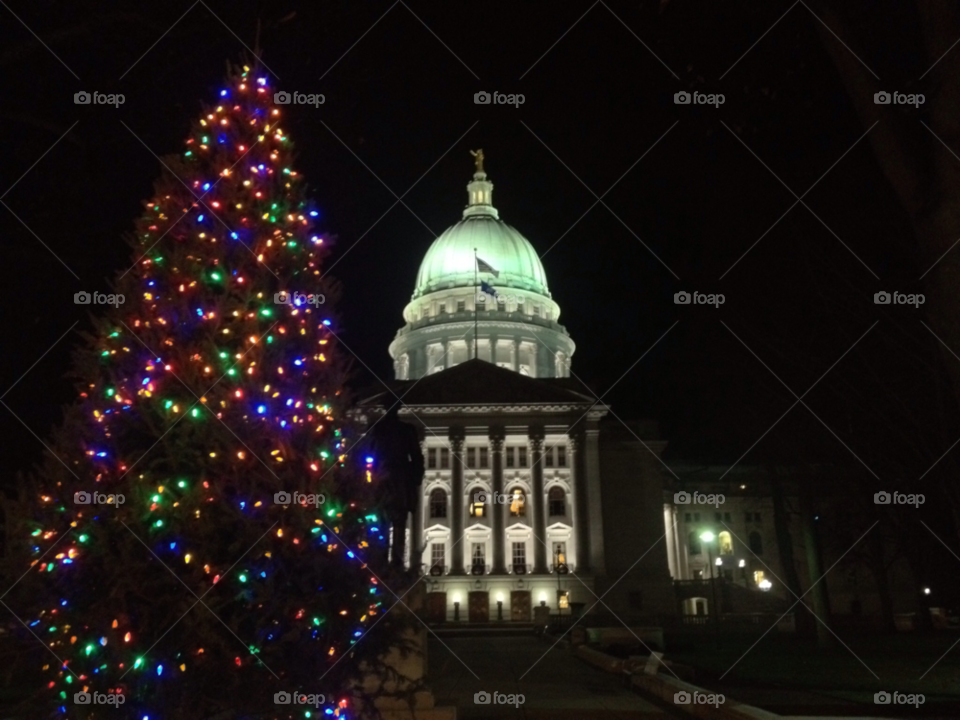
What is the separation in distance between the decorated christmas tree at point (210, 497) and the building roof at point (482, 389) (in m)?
67.2

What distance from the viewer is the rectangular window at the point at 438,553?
2889 inches

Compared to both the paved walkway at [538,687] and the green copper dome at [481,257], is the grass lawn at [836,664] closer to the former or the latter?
the paved walkway at [538,687]

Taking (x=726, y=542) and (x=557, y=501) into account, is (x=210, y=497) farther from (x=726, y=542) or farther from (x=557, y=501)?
(x=726, y=542)

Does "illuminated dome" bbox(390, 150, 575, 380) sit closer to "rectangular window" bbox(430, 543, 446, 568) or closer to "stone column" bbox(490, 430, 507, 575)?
"stone column" bbox(490, 430, 507, 575)

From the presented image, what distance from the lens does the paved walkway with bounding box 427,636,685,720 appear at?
627 inches

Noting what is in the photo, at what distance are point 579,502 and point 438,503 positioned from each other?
12.7 metres

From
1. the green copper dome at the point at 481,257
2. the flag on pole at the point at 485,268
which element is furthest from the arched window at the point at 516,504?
the flag on pole at the point at 485,268

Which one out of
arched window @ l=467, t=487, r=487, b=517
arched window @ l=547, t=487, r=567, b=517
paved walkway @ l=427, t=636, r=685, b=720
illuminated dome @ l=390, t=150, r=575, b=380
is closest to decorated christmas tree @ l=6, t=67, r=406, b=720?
paved walkway @ l=427, t=636, r=685, b=720

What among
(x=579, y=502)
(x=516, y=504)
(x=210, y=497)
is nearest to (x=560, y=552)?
(x=579, y=502)

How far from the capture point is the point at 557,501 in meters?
78.2

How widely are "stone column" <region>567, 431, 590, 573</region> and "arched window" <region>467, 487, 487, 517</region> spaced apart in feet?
26.6

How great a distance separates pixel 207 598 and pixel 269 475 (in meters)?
1.42

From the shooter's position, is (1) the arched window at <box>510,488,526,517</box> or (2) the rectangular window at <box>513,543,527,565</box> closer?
(2) the rectangular window at <box>513,543,527,565</box>

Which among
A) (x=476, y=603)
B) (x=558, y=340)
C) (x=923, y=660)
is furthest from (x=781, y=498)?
(x=558, y=340)
